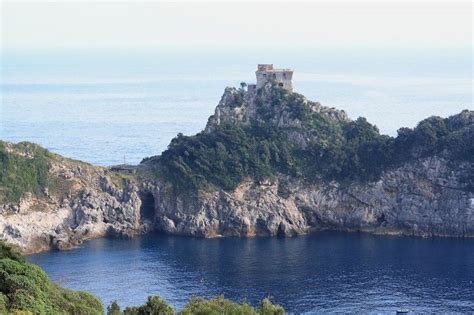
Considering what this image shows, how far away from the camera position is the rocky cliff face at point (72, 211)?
96688 millimetres

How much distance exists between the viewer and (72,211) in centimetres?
10188

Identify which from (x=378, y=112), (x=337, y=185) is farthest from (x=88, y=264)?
(x=378, y=112)

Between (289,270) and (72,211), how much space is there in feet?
81.7

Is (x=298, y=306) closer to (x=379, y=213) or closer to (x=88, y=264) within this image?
(x=88, y=264)

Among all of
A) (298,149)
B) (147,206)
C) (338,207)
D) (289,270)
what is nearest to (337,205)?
(338,207)

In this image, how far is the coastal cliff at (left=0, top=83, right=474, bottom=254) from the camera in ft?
336

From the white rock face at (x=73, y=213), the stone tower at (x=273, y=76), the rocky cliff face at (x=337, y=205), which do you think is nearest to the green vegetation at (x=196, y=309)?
the white rock face at (x=73, y=213)

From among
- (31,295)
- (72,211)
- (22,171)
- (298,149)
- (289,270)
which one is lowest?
(289,270)

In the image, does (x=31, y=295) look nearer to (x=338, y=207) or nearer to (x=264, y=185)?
(x=264, y=185)

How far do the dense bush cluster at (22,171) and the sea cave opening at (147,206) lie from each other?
10279 millimetres

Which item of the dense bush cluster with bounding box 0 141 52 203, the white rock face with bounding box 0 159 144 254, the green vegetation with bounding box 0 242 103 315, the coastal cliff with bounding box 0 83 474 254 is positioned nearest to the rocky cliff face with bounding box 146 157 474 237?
the coastal cliff with bounding box 0 83 474 254

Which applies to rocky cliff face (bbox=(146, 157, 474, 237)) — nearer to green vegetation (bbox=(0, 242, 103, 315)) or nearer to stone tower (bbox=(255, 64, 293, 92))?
stone tower (bbox=(255, 64, 293, 92))

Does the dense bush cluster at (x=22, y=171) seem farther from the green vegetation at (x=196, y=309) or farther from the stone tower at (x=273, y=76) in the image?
the green vegetation at (x=196, y=309)

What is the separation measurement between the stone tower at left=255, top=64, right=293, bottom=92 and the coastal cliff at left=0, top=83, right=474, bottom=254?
5.17 m
